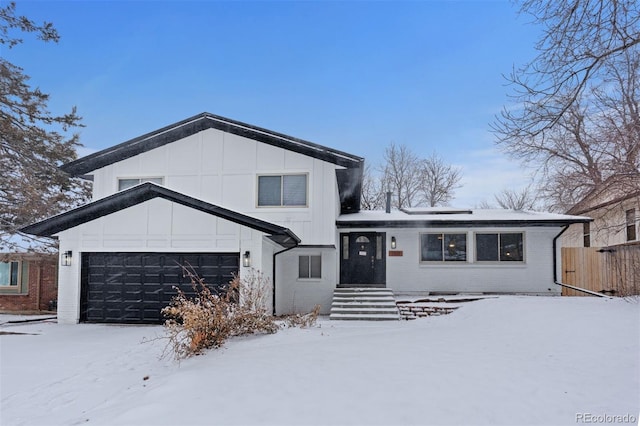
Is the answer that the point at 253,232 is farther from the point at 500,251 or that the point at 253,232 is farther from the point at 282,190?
the point at 500,251

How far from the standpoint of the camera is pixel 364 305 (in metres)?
11.4

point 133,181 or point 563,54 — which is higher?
point 563,54

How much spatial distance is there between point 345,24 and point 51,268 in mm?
14044

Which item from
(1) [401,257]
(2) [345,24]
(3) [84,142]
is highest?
(2) [345,24]

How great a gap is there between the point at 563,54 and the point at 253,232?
24.6 feet

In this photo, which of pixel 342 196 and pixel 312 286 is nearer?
pixel 312 286

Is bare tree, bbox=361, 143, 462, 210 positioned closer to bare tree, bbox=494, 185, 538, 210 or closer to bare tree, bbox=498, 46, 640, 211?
bare tree, bbox=494, 185, 538, 210

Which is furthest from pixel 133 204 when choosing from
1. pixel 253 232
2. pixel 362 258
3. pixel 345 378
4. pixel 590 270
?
pixel 590 270

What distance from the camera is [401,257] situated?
13633 mm

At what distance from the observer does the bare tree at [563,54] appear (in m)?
5.09

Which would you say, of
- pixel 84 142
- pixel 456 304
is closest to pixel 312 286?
pixel 456 304

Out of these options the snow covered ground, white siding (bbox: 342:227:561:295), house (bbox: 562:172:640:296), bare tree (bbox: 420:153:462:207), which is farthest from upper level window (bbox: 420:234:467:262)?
bare tree (bbox: 420:153:462:207)

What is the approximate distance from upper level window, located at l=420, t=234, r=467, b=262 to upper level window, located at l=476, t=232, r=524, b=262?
1.78 ft

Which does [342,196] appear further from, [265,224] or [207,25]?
[207,25]
